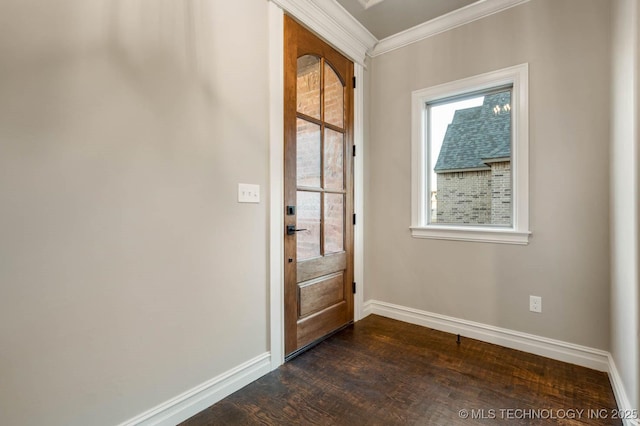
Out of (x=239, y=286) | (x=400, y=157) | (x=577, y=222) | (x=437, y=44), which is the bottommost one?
(x=239, y=286)

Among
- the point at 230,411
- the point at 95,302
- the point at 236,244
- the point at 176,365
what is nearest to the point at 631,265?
the point at 236,244

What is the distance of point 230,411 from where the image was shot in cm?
167

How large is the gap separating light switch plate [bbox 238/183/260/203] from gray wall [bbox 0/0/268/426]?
56 millimetres

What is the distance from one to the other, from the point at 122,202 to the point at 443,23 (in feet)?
9.26

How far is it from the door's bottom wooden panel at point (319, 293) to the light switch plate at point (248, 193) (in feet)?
2.58

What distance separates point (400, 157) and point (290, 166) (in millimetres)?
1251

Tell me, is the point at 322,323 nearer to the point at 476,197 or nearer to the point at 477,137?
the point at 476,197

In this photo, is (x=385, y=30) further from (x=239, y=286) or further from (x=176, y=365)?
(x=176, y=365)

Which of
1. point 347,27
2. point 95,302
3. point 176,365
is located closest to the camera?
point 95,302

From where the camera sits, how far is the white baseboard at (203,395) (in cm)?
149

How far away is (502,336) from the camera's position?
7.86ft

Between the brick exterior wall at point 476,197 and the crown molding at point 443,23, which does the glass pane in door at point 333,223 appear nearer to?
the brick exterior wall at point 476,197


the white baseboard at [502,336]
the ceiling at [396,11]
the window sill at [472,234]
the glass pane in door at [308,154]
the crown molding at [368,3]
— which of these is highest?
the crown molding at [368,3]

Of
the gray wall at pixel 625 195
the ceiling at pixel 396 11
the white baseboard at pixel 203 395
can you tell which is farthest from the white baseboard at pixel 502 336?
the ceiling at pixel 396 11
